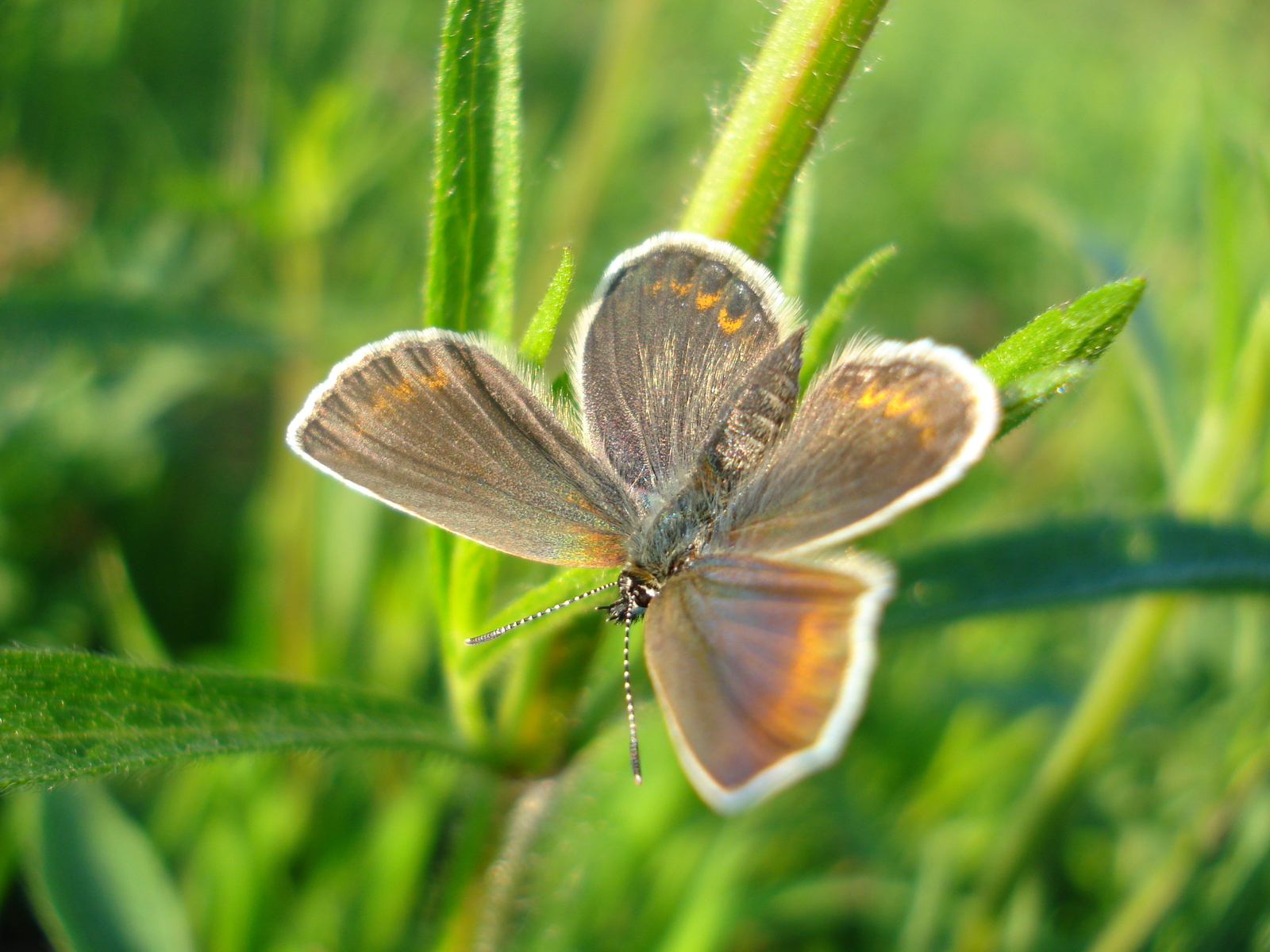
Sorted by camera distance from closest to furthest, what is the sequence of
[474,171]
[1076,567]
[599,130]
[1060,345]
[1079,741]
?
[1060,345] < [474,171] < [1076,567] < [1079,741] < [599,130]

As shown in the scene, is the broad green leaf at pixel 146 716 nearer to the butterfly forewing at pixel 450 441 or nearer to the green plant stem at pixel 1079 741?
the butterfly forewing at pixel 450 441

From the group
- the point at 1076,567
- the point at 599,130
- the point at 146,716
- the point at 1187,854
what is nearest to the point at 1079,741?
the point at 1187,854

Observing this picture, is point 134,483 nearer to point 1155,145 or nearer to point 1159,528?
point 1159,528

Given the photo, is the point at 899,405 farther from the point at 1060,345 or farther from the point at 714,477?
the point at 714,477

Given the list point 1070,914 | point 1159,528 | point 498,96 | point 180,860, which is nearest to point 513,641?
point 498,96

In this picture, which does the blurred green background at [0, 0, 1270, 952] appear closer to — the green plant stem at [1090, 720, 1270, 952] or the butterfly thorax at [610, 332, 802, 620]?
the green plant stem at [1090, 720, 1270, 952]

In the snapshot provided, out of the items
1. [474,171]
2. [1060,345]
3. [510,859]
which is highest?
[474,171]

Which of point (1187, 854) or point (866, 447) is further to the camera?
point (1187, 854)
